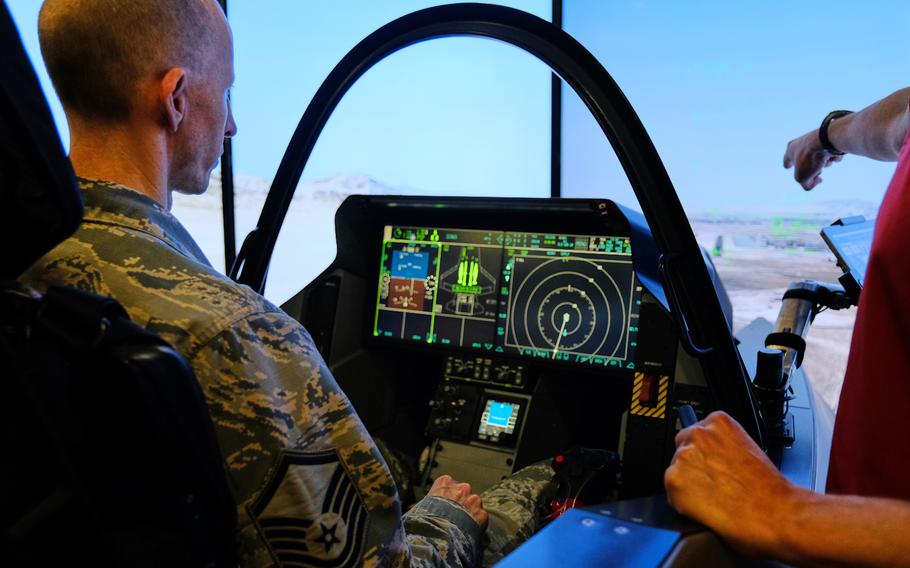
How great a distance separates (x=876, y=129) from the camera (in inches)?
34.2

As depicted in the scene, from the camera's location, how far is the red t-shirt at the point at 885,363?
62 centimetres

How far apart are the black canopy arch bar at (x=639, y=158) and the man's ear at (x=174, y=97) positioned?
1.12 ft

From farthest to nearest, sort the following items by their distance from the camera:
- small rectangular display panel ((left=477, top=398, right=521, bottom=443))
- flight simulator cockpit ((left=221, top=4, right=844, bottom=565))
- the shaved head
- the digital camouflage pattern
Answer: small rectangular display panel ((left=477, top=398, right=521, bottom=443)) < the digital camouflage pattern < flight simulator cockpit ((left=221, top=4, right=844, bottom=565)) < the shaved head

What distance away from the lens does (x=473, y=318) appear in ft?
6.51

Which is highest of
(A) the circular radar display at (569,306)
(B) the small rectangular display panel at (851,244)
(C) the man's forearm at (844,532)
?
(B) the small rectangular display panel at (851,244)

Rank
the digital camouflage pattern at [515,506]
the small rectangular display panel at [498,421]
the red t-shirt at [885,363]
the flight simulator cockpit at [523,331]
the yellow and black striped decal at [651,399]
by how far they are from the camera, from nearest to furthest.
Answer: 1. the red t-shirt at [885,363]
2. the flight simulator cockpit at [523,331]
3. the digital camouflage pattern at [515,506]
4. the yellow and black striped decal at [651,399]
5. the small rectangular display panel at [498,421]

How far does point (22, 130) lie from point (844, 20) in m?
3.36

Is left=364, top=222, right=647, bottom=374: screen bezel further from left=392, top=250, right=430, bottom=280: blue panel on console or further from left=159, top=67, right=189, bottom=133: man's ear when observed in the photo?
left=159, top=67, right=189, bottom=133: man's ear

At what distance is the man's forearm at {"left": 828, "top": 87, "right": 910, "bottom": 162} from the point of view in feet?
2.69

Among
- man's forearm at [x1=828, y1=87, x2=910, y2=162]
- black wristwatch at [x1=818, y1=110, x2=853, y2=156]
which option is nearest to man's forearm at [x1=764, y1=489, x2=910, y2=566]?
man's forearm at [x1=828, y1=87, x2=910, y2=162]

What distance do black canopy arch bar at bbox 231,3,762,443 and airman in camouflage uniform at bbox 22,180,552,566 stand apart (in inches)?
19.0

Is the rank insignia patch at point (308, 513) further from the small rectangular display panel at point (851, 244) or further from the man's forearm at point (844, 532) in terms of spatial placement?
the small rectangular display panel at point (851, 244)

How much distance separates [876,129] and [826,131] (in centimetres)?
10

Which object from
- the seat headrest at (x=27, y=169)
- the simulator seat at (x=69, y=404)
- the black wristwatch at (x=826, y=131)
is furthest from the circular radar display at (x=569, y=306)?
the seat headrest at (x=27, y=169)
